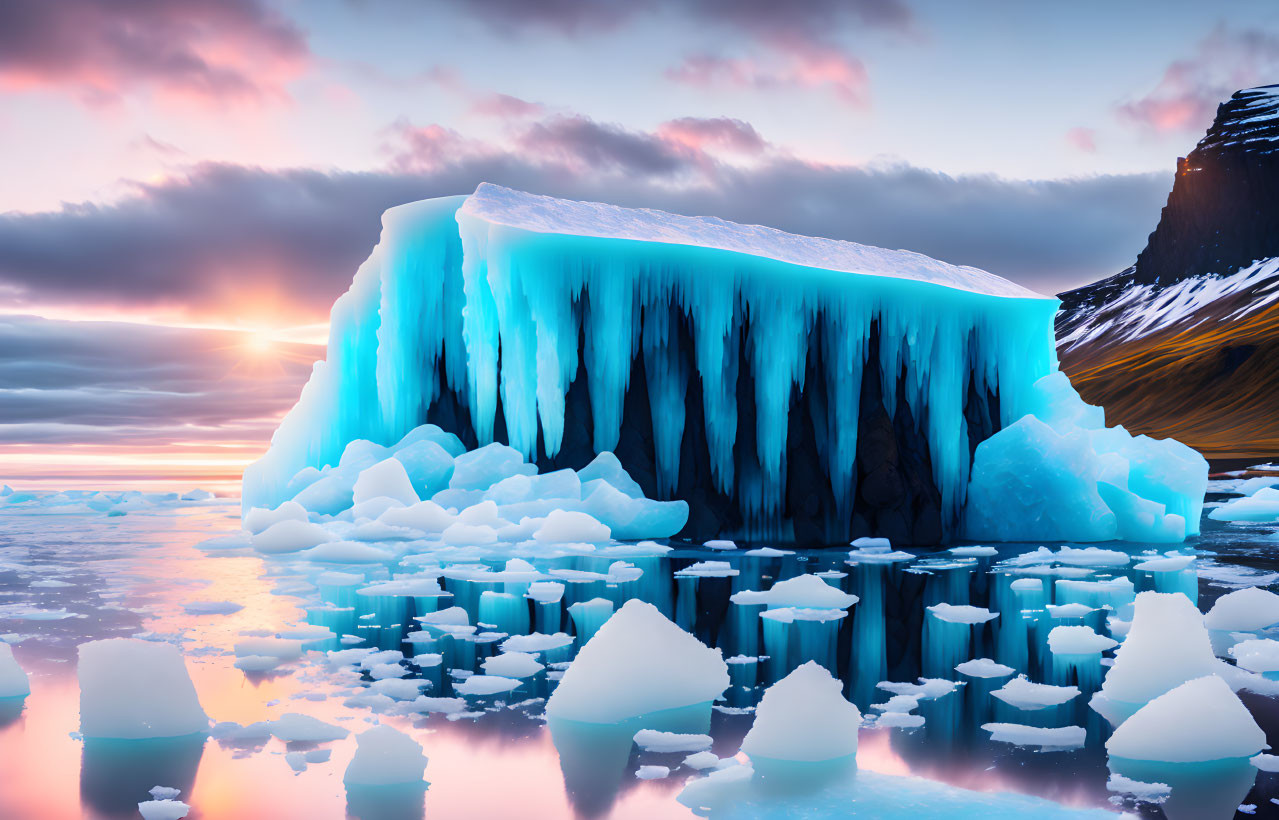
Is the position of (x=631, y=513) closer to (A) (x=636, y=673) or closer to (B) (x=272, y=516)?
(B) (x=272, y=516)

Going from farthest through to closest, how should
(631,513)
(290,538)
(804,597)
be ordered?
(631,513) < (290,538) < (804,597)

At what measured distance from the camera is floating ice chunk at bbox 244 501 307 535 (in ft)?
51.7

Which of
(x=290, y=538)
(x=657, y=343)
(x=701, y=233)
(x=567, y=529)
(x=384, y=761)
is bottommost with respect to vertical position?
(x=384, y=761)

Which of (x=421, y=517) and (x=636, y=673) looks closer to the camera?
(x=636, y=673)

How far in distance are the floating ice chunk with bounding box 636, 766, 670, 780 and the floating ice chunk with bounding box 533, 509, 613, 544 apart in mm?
10139

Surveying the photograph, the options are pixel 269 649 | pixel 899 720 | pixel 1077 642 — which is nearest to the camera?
pixel 899 720

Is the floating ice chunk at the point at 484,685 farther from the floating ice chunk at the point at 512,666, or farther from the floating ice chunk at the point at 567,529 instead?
the floating ice chunk at the point at 567,529

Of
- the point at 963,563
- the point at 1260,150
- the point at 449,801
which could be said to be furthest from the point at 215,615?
the point at 1260,150

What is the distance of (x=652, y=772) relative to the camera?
4.41 meters

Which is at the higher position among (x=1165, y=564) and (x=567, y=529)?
(x=567, y=529)

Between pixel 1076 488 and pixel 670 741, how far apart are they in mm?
14293

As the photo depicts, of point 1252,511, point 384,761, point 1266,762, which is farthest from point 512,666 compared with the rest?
point 1252,511

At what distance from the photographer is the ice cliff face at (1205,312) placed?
265ft

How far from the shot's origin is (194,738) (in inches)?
195
